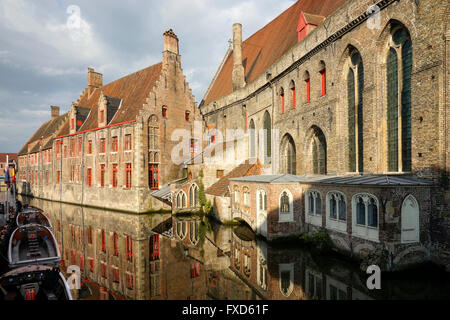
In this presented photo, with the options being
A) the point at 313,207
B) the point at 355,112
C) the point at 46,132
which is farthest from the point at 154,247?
the point at 46,132

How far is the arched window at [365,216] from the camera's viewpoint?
28.6 ft

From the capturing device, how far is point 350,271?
8.63 m

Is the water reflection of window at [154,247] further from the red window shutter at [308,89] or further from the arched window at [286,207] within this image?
the red window shutter at [308,89]

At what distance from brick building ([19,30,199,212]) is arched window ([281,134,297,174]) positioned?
32.3 feet

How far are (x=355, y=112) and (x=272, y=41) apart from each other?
1386 centimetres

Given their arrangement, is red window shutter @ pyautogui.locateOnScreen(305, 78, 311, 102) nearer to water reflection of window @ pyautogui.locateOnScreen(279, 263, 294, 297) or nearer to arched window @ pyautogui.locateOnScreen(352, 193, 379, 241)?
arched window @ pyautogui.locateOnScreen(352, 193, 379, 241)

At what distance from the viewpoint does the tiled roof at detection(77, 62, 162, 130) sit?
23219 millimetres

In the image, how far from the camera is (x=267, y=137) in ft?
66.6
